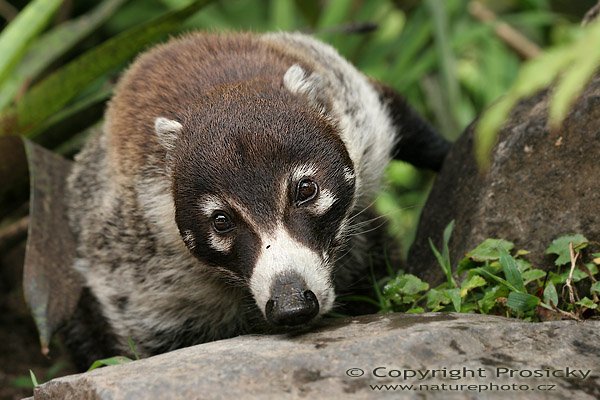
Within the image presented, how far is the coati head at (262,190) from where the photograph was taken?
3.63 meters

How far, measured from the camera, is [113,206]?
483 centimetres

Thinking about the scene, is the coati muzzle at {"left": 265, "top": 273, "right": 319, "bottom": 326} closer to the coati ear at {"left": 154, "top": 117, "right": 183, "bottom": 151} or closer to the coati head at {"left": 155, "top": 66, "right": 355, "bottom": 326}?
the coati head at {"left": 155, "top": 66, "right": 355, "bottom": 326}

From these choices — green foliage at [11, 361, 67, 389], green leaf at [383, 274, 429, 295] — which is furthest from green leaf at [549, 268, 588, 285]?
green foliage at [11, 361, 67, 389]

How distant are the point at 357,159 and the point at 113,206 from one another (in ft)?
4.53

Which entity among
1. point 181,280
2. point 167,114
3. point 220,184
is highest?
point 167,114

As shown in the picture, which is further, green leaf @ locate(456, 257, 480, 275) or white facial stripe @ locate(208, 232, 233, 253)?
green leaf @ locate(456, 257, 480, 275)

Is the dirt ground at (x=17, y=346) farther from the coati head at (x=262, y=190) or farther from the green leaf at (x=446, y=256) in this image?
the green leaf at (x=446, y=256)

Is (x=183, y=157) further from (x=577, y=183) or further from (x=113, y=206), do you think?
(x=577, y=183)

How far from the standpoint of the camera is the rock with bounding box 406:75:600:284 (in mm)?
4051

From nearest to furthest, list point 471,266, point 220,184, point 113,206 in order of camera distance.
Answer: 1. point 220,184
2. point 471,266
3. point 113,206

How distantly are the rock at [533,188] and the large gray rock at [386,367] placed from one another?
83cm

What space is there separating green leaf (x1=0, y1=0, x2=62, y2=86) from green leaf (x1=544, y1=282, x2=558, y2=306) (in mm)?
3601

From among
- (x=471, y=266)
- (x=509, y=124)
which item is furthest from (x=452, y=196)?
(x=471, y=266)

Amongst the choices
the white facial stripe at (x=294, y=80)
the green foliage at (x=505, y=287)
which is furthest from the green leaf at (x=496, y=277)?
the white facial stripe at (x=294, y=80)
